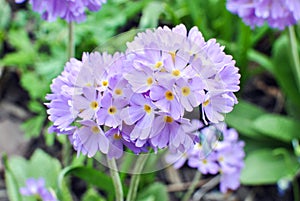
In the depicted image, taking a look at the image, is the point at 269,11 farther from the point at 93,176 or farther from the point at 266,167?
the point at 93,176

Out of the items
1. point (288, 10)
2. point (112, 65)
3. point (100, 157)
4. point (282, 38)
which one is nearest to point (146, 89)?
point (112, 65)

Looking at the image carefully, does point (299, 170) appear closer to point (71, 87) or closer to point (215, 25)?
point (215, 25)

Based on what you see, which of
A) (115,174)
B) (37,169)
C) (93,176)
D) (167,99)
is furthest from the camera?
(37,169)

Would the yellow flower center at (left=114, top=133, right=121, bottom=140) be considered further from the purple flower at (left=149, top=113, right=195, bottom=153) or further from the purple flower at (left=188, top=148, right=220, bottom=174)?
the purple flower at (left=188, top=148, right=220, bottom=174)

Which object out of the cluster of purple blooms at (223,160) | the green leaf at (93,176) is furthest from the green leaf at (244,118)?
the green leaf at (93,176)

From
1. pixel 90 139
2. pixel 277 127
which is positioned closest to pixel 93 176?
pixel 90 139

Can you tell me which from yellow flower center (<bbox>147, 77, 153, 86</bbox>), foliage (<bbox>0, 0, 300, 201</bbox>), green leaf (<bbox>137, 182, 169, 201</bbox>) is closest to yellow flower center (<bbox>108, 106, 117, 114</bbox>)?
yellow flower center (<bbox>147, 77, 153, 86</bbox>)
